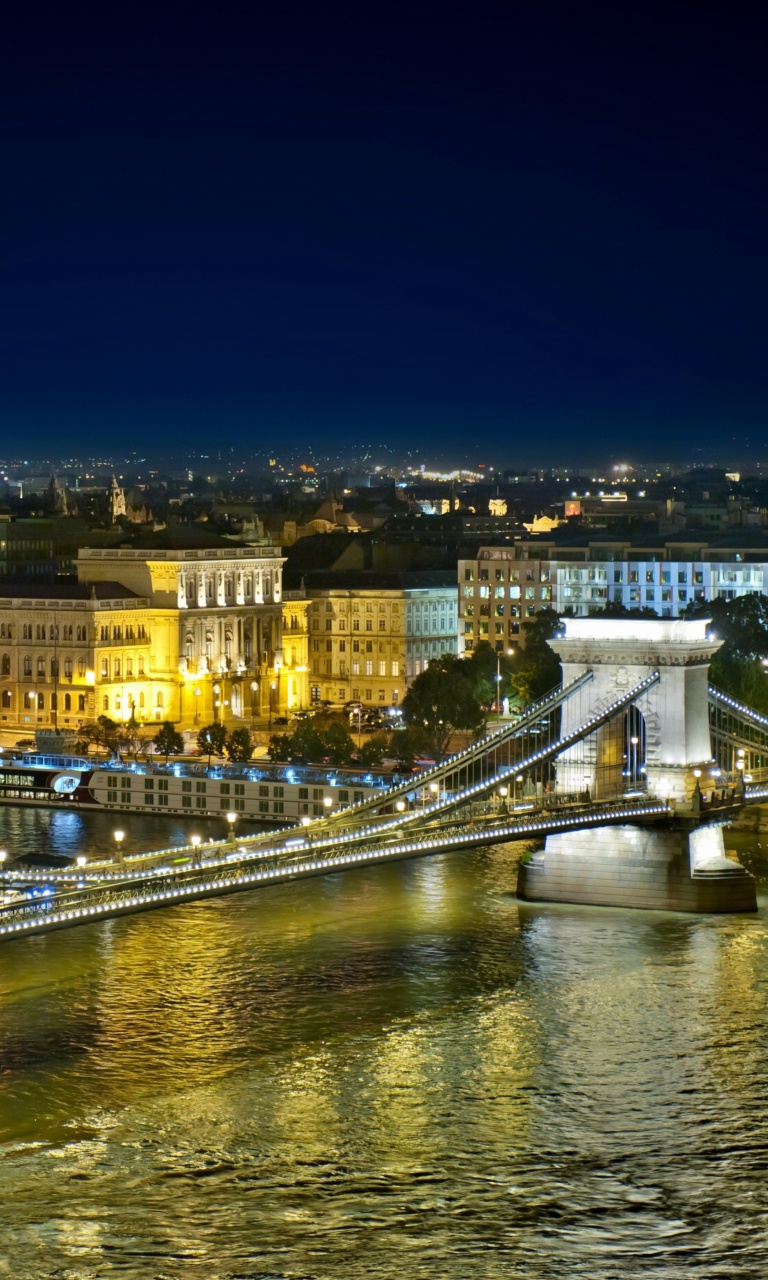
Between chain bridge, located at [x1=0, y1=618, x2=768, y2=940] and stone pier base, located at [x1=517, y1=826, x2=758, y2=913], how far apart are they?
0.02 metres

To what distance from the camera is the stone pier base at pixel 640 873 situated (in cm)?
3572

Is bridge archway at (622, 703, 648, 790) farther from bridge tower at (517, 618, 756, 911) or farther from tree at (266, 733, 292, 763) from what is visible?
tree at (266, 733, 292, 763)

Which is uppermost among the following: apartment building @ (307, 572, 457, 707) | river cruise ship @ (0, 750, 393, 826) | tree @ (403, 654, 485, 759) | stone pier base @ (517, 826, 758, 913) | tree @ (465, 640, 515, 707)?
apartment building @ (307, 572, 457, 707)

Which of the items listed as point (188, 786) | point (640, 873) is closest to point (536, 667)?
point (188, 786)

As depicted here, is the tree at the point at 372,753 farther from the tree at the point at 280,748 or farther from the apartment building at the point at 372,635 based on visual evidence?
the apartment building at the point at 372,635

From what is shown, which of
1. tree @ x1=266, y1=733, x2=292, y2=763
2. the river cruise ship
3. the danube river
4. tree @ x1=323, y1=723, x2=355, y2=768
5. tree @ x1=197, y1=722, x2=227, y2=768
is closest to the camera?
the danube river

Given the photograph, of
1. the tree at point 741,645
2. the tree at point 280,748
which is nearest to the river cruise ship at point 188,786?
the tree at point 280,748

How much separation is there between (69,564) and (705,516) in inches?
883

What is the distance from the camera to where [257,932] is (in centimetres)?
3428

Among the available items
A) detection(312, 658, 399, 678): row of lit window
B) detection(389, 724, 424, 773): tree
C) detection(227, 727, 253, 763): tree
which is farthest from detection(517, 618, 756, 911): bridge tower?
detection(312, 658, 399, 678): row of lit window

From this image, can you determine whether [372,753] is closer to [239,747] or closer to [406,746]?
[406,746]

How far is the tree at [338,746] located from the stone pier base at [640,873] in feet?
48.7

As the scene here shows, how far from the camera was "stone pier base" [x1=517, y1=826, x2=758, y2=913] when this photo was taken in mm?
35719

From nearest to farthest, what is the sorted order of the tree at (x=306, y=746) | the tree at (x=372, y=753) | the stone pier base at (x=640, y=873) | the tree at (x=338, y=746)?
the stone pier base at (x=640, y=873), the tree at (x=372, y=753), the tree at (x=338, y=746), the tree at (x=306, y=746)
